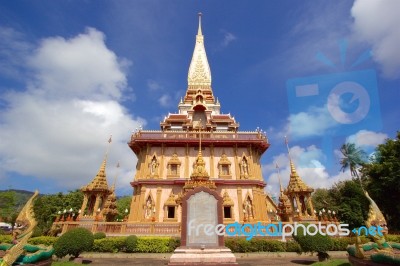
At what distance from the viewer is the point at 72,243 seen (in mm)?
12281

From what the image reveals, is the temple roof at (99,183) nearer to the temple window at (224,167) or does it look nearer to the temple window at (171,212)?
the temple window at (171,212)

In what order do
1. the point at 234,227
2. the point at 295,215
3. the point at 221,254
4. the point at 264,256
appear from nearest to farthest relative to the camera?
the point at 221,254, the point at 264,256, the point at 234,227, the point at 295,215

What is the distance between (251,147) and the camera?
26359mm

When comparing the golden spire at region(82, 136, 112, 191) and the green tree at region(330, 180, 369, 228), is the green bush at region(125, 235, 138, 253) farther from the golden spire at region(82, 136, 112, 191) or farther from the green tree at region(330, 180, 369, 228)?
the green tree at region(330, 180, 369, 228)

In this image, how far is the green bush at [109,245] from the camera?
15406 mm

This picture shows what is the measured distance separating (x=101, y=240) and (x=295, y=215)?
1708cm

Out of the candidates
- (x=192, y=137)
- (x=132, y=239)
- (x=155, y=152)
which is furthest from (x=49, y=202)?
(x=132, y=239)

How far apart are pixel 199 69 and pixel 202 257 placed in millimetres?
33290

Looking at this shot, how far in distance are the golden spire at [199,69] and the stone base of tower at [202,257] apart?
30142 millimetres

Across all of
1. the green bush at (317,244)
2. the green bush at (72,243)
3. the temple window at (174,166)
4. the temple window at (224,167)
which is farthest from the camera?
the temple window at (224,167)

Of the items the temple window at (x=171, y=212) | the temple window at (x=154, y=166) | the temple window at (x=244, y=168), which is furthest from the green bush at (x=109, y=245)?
the temple window at (x=244, y=168)

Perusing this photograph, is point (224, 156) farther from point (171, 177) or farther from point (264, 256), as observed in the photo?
point (264, 256)

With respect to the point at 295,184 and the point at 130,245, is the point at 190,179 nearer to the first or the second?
the point at 130,245

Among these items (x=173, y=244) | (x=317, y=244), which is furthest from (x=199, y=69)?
(x=317, y=244)
